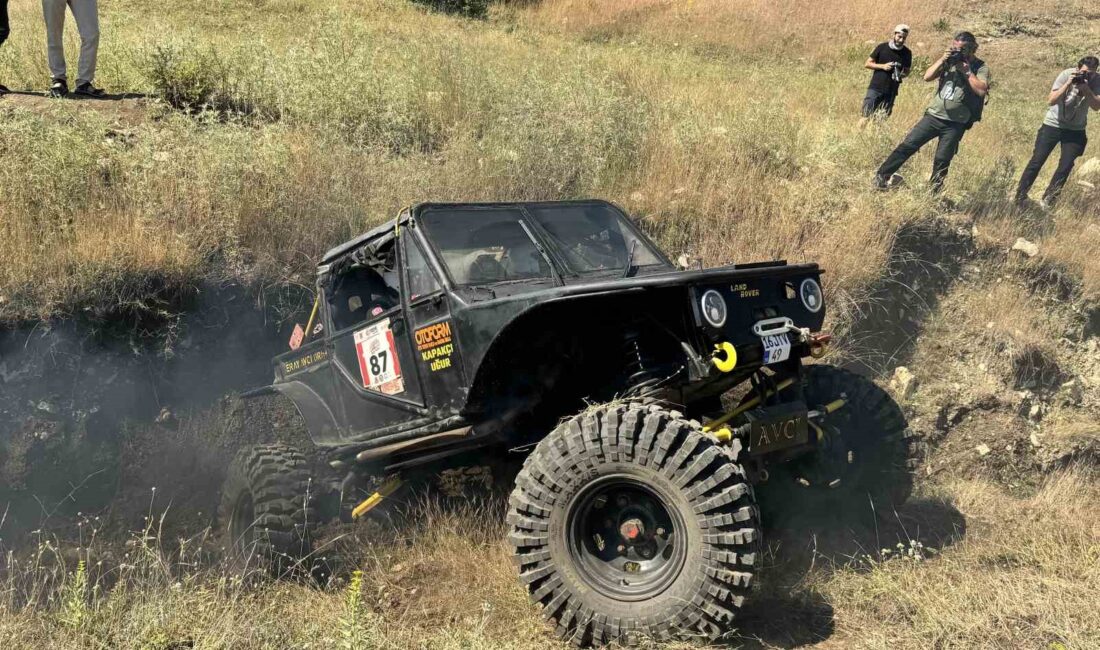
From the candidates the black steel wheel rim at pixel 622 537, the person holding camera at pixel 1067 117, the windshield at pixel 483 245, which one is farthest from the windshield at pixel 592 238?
the person holding camera at pixel 1067 117

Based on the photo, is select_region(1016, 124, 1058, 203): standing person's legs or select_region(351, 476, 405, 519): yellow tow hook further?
select_region(1016, 124, 1058, 203): standing person's legs

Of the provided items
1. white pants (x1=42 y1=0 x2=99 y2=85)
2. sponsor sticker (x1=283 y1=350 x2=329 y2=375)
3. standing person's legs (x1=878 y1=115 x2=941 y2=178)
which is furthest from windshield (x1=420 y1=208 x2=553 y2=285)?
white pants (x1=42 y1=0 x2=99 y2=85)

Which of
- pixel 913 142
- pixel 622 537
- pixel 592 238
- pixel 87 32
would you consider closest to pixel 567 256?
pixel 592 238

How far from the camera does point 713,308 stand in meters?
3.64

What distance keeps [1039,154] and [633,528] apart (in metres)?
7.25

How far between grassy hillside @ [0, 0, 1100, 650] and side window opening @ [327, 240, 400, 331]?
135 cm

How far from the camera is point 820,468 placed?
455cm

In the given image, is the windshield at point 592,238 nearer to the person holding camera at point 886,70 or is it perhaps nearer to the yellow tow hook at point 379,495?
the yellow tow hook at point 379,495

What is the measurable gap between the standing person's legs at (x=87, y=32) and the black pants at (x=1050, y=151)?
960cm

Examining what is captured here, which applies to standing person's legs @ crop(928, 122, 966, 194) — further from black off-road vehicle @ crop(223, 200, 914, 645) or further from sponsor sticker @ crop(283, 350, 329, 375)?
sponsor sticker @ crop(283, 350, 329, 375)

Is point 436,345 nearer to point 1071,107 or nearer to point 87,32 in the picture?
point 87,32

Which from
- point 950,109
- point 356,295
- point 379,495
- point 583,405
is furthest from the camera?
point 950,109

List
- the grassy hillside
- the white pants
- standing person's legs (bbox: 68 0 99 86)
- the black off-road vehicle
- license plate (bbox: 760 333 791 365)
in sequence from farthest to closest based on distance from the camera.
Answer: standing person's legs (bbox: 68 0 99 86)
the white pants
the grassy hillside
license plate (bbox: 760 333 791 365)
the black off-road vehicle

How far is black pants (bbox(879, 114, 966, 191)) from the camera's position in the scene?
7945 mm
